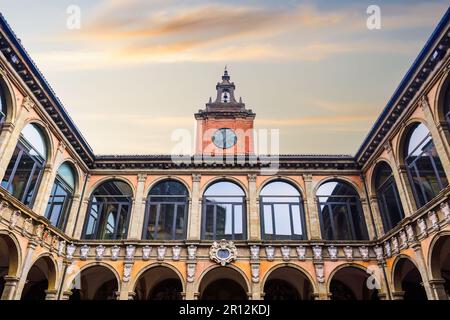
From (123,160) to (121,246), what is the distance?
487 cm

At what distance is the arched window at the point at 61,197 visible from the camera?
14.8 meters

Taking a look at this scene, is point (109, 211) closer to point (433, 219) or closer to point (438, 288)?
point (433, 219)

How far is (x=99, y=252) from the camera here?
15.4 meters

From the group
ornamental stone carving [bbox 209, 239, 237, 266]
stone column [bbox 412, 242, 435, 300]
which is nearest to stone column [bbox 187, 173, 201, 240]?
ornamental stone carving [bbox 209, 239, 237, 266]

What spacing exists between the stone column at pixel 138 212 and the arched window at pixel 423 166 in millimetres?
12890

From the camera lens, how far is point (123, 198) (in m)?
17.4

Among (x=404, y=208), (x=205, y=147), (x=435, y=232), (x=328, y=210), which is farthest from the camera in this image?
(x=205, y=147)

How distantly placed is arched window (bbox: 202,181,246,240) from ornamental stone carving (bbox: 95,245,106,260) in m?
5.03

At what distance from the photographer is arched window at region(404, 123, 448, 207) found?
1168 cm

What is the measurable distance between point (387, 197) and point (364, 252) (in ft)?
9.68

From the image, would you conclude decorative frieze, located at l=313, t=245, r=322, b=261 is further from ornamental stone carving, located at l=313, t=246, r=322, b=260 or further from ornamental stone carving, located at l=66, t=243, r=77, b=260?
ornamental stone carving, located at l=66, t=243, r=77, b=260

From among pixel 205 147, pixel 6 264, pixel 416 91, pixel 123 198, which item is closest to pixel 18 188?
pixel 6 264

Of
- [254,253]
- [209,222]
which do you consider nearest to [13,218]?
[209,222]

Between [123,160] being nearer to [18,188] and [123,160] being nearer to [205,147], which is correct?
[18,188]
